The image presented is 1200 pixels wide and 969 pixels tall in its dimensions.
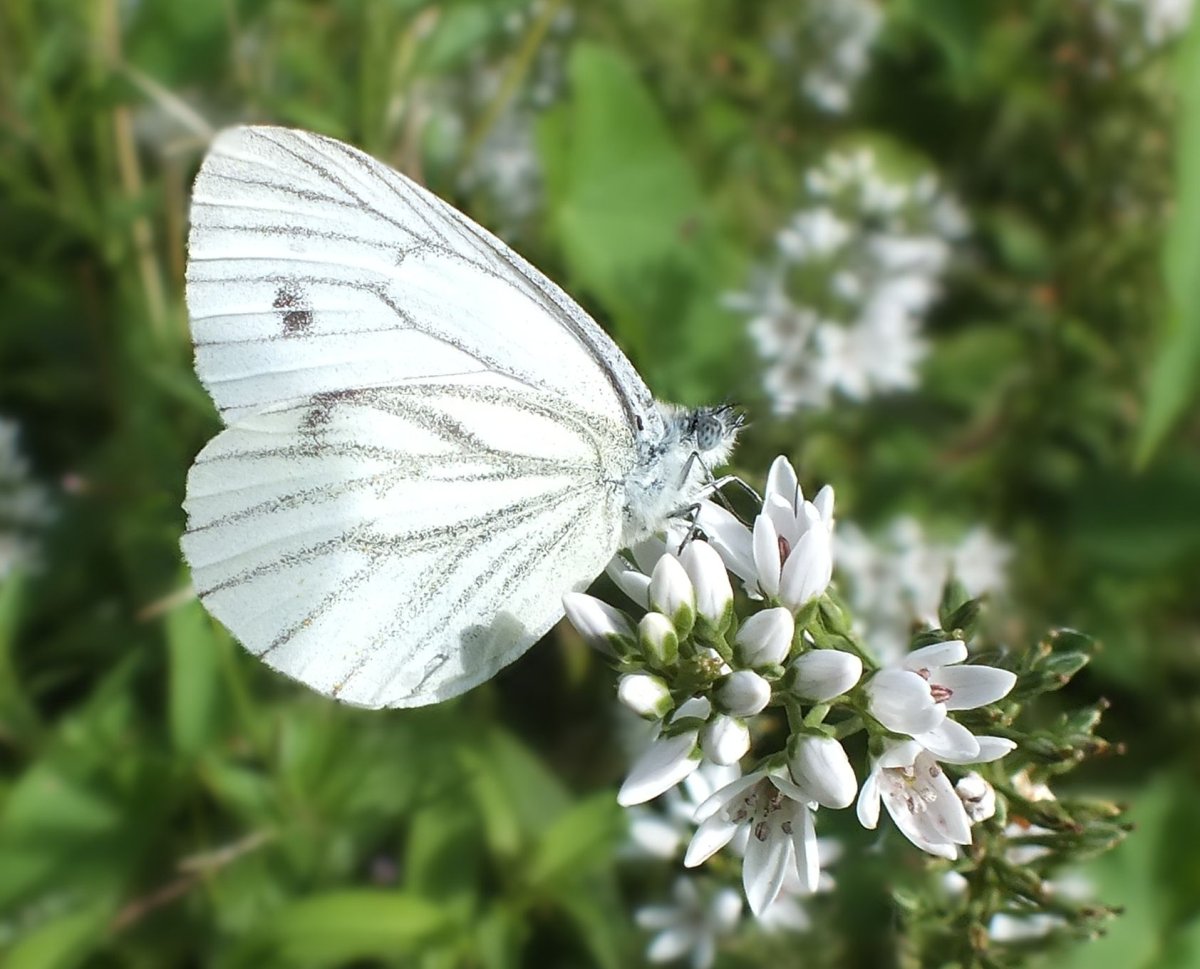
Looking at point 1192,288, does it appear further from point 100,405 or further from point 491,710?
point 100,405

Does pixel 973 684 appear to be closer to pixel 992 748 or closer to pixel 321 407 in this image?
pixel 992 748

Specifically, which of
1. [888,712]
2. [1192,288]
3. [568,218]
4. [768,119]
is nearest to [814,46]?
[768,119]

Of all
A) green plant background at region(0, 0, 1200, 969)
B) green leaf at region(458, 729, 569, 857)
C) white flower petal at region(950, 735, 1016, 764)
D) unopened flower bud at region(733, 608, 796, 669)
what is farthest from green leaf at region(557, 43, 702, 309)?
white flower petal at region(950, 735, 1016, 764)

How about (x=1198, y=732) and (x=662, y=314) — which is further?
(x=662, y=314)

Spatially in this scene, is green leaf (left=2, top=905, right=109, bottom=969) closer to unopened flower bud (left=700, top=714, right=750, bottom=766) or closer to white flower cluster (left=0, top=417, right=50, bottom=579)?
white flower cluster (left=0, top=417, right=50, bottom=579)

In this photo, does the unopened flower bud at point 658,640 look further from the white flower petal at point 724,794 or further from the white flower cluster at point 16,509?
the white flower cluster at point 16,509

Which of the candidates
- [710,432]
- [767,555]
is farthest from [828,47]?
[767,555]

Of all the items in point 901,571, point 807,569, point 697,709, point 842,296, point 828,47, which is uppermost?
point 828,47

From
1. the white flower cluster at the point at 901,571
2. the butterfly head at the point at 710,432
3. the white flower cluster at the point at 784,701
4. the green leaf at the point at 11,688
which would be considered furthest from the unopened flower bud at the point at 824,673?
the green leaf at the point at 11,688
